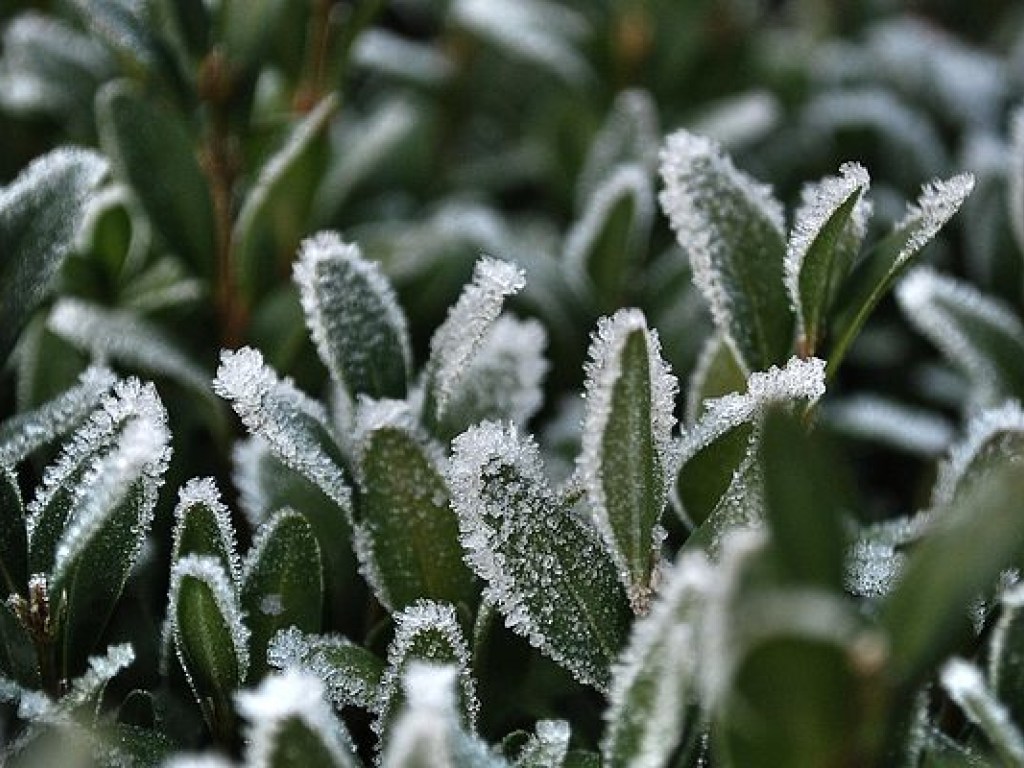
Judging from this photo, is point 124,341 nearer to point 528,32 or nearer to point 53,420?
point 53,420

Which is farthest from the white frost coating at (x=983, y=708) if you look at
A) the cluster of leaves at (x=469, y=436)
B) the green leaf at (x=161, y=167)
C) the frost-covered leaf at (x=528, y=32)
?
the frost-covered leaf at (x=528, y=32)

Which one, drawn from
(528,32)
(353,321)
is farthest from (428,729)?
(528,32)

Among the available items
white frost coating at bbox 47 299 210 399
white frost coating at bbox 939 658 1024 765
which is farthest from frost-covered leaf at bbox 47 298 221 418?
white frost coating at bbox 939 658 1024 765

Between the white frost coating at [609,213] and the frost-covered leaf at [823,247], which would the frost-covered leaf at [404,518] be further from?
the white frost coating at [609,213]

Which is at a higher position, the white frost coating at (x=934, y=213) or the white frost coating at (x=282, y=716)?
the white frost coating at (x=934, y=213)

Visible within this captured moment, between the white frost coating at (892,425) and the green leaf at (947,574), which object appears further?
the white frost coating at (892,425)

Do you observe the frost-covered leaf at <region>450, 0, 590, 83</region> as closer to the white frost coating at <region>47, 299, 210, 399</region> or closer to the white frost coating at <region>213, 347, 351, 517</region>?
the white frost coating at <region>47, 299, 210, 399</region>
